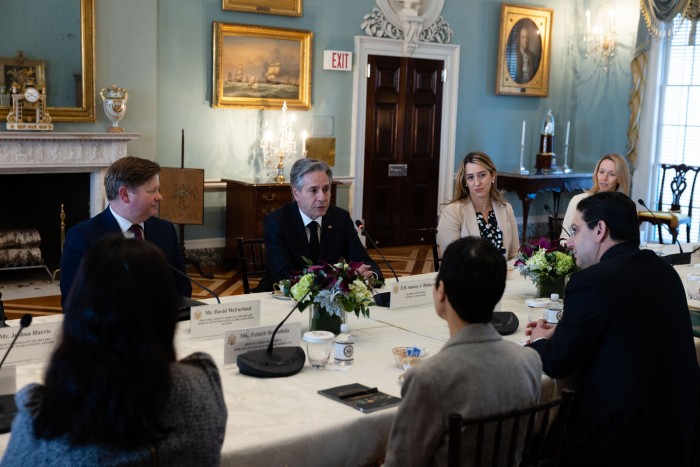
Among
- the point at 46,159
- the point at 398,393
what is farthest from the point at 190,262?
the point at 398,393

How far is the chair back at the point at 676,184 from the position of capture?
29.8 ft

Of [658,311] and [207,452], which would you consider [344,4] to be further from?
[207,452]

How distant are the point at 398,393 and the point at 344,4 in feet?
21.7

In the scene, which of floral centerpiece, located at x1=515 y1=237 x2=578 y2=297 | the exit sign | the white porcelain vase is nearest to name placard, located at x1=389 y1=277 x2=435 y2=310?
floral centerpiece, located at x1=515 y1=237 x2=578 y2=297

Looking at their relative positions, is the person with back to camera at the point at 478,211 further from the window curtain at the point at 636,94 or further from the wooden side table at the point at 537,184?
the window curtain at the point at 636,94

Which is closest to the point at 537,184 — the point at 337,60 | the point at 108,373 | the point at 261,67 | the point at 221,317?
the point at 337,60

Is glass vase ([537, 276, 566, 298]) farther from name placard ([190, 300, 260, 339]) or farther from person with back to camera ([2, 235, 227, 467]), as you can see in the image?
person with back to camera ([2, 235, 227, 467])

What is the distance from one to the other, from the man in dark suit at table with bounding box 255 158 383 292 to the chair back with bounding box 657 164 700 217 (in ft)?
19.0

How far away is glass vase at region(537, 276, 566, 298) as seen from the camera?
3.79 m

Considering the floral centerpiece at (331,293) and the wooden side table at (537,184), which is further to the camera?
the wooden side table at (537,184)

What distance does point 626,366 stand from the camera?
2.46 m

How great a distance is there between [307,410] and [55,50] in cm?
552

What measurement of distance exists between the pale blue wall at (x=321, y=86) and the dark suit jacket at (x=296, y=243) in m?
3.53

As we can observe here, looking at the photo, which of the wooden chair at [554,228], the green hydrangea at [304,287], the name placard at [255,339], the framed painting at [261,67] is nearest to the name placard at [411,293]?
the green hydrangea at [304,287]
